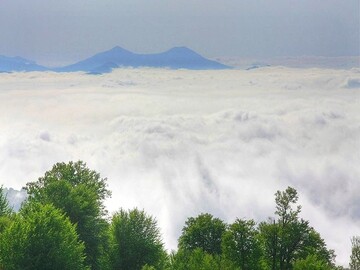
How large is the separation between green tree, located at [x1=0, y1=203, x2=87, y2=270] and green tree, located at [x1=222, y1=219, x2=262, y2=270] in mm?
22302

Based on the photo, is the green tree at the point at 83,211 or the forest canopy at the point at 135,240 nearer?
the forest canopy at the point at 135,240

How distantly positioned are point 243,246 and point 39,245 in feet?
96.3

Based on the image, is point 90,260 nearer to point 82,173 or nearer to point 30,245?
point 30,245

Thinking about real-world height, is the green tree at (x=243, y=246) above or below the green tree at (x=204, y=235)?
below

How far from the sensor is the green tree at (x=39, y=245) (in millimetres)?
62406

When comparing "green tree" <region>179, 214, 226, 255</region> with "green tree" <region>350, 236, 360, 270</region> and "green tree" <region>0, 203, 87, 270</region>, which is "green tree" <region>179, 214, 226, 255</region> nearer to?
"green tree" <region>350, 236, 360, 270</region>

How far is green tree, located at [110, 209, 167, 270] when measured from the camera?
77875 millimetres

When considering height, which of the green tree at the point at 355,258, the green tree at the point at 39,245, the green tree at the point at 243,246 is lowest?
the green tree at the point at 39,245

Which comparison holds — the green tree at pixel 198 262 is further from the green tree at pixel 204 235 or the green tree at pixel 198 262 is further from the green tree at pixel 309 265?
the green tree at pixel 309 265

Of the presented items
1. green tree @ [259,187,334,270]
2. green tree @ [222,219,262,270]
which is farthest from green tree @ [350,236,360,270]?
green tree @ [222,219,262,270]

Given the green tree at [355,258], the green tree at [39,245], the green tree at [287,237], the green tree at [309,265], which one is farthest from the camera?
the green tree at [355,258]

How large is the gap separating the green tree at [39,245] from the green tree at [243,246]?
22302mm

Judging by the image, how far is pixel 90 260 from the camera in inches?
3135

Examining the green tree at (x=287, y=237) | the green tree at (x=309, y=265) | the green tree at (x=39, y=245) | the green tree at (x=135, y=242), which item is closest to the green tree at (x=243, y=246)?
the green tree at (x=287, y=237)
